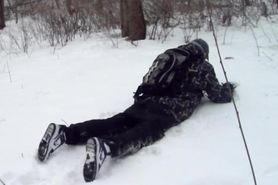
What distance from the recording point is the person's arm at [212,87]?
3.70 metres

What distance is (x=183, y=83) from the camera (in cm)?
359

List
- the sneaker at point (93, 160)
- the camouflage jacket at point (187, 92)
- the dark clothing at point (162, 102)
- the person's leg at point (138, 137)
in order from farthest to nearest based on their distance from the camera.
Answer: the camouflage jacket at point (187, 92) < the dark clothing at point (162, 102) < the person's leg at point (138, 137) < the sneaker at point (93, 160)

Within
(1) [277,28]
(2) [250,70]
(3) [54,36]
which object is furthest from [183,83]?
(3) [54,36]

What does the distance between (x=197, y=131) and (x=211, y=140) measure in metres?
0.21

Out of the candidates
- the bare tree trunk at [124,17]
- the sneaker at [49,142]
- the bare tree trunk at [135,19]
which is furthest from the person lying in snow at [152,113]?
the bare tree trunk at [124,17]

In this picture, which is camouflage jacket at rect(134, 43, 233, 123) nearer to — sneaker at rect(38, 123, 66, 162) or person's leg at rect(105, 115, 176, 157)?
person's leg at rect(105, 115, 176, 157)

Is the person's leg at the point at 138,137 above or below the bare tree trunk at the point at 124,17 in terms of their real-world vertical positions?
below

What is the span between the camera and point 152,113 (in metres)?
3.37

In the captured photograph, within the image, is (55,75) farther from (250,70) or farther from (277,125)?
(277,125)

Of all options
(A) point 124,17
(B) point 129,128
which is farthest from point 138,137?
(A) point 124,17

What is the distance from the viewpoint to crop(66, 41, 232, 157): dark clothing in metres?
3.23

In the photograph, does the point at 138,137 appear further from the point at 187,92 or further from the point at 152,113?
the point at 187,92

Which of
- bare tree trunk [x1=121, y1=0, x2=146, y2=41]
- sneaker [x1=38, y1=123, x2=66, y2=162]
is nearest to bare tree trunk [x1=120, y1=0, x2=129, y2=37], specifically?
bare tree trunk [x1=121, y1=0, x2=146, y2=41]

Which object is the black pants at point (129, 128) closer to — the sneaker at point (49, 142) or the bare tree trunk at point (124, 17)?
the sneaker at point (49, 142)
